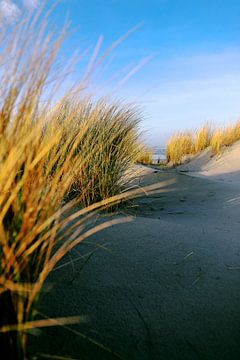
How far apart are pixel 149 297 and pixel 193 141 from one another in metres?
8.29

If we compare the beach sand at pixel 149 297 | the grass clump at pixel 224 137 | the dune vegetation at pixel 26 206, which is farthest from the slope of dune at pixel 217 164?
the dune vegetation at pixel 26 206

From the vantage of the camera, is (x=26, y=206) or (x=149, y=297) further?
(x=149, y=297)

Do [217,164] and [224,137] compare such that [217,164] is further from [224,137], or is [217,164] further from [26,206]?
[26,206]

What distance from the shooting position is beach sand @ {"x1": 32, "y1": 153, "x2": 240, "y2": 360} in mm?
957

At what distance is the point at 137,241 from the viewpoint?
1619 mm

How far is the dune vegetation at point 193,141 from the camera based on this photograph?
826 centimetres

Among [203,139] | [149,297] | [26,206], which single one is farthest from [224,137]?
[26,206]

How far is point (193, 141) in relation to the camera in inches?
360

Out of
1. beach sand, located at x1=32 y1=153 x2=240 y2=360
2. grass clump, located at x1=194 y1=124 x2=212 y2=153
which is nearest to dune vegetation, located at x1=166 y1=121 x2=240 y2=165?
grass clump, located at x1=194 y1=124 x2=212 y2=153

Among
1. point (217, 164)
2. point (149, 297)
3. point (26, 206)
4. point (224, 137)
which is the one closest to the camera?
point (26, 206)

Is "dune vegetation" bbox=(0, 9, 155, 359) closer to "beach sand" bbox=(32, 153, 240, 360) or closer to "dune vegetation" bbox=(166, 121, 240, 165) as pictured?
"beach sand" bbox=(32, 153, 240, 360)

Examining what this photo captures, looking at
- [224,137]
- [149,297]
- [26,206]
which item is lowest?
[149,297]

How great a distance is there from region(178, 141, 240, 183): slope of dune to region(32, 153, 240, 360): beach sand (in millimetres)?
3737

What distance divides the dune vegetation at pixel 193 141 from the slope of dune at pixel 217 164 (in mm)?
407
